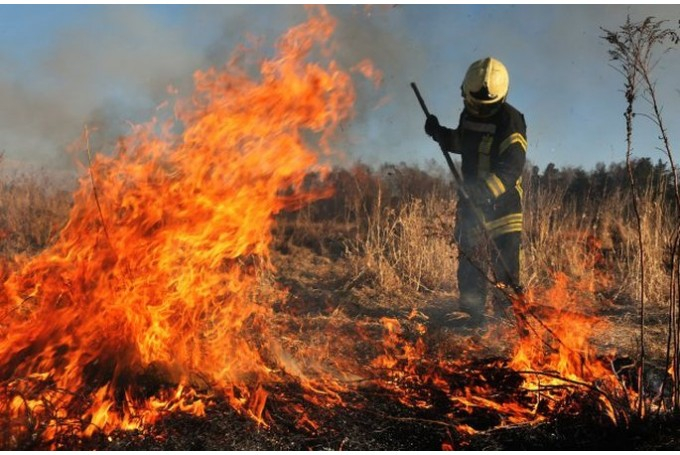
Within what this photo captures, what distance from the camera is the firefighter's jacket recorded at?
5.00m

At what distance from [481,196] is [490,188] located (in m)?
0.24

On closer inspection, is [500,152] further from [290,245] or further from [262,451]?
[290,245]

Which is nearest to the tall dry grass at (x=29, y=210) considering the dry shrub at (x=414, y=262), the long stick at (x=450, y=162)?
the dry shrub at (x=414, y=262)

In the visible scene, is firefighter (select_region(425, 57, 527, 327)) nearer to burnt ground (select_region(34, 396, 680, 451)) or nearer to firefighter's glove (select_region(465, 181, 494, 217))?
firefighter's glove (select_region(465, 181, 494, 217))

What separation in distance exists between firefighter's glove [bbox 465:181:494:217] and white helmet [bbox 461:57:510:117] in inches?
29.3

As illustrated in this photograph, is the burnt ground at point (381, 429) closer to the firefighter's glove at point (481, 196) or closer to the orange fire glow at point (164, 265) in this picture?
the orange fire glow at point (164, 265)

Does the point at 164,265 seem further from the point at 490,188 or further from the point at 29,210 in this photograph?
the point at 29,210

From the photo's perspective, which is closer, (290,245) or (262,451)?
(262,451)

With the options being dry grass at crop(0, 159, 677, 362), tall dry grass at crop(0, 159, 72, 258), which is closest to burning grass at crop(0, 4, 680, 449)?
dry grass at crop(0, 159, 677, 362)

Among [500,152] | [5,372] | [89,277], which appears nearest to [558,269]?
[500,152]

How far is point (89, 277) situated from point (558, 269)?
6.15 m

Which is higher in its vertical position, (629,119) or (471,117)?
(471,117)

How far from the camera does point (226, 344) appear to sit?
3.99 m

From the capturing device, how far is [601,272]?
7.68 metres
